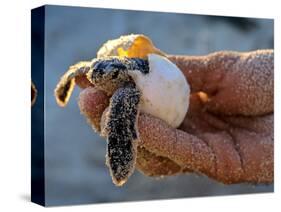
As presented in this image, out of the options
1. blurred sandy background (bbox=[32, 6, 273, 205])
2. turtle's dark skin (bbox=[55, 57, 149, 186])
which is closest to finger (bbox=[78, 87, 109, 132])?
turtle's dark skin (bbox=[55, 57, 149, 186])

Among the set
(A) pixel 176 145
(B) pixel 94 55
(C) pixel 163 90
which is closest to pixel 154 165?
(A) pixel 176 145

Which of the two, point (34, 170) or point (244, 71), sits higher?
point (244, 71)

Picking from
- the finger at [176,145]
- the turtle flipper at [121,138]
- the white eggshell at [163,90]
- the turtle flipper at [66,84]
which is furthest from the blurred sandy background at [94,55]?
the turtle flipper at [121,138]

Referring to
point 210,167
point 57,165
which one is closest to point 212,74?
point 210,167

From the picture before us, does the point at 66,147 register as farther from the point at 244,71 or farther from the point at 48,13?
the point at 244,71

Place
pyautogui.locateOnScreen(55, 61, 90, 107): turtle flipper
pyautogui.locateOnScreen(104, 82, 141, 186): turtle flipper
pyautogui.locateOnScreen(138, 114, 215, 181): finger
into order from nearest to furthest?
pyautogui.locateOnScreen(104, 82, 141, 186): turtle flipper
pyautogui.locateOnScreen(138, 114, 215, 181): finger
pyautogui.locateOnScreen(55, 61, 90, 107): turtle flipper

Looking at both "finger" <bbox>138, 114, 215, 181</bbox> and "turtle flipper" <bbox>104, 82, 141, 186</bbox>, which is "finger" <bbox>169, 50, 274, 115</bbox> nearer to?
"finger" <bbox>138, 114, 215, 181</bbox>
